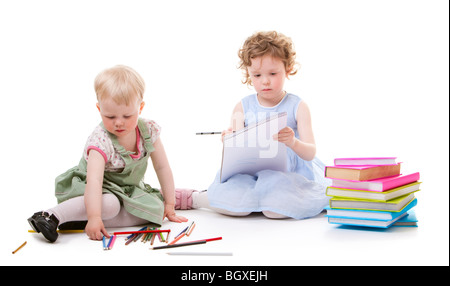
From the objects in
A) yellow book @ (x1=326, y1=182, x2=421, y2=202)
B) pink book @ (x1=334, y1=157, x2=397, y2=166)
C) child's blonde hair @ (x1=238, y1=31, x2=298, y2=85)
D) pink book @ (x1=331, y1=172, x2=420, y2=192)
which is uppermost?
child's blonde hair @ (x1=238, y1=31, x2=298, y2=85)

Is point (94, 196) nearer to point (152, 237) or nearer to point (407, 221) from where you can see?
point (152, 237)

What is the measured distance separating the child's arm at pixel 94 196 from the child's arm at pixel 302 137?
771 millimetres

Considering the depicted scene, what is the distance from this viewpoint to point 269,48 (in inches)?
90.4

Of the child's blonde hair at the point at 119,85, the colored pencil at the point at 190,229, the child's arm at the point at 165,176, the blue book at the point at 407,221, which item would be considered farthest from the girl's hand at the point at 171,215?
the blue book at the point at 407,221

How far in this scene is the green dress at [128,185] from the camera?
2053 mm

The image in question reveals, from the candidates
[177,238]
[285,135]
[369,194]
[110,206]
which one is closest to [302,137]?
[285,135]

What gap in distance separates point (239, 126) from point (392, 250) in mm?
1089

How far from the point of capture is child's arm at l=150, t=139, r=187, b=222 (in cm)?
223

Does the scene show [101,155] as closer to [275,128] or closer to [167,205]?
[167,205]

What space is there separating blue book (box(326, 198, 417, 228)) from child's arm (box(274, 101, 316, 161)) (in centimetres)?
38

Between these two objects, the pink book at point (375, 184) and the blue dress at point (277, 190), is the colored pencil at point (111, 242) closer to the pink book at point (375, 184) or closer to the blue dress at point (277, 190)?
the blue dress at point (277, 190)

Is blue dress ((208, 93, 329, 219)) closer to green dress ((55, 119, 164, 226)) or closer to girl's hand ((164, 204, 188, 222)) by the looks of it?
girl's hand ((164, 204, 188, 222))

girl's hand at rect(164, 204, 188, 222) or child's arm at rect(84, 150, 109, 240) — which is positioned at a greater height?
child's arm at rect(84, 150, 109, 240)

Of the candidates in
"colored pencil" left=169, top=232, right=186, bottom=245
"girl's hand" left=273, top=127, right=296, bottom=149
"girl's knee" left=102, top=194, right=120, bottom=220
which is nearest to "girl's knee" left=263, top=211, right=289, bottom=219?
"girl's hand" left=273, top=127, right=296, bottom=149
